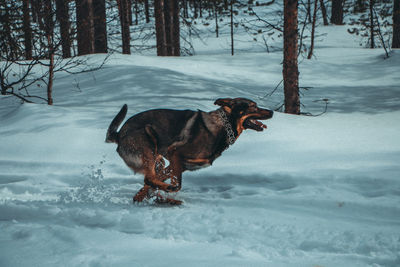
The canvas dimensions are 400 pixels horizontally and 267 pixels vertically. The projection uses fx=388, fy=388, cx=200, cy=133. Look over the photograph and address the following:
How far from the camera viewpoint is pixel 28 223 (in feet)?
11.1

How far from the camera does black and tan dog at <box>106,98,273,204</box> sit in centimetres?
369

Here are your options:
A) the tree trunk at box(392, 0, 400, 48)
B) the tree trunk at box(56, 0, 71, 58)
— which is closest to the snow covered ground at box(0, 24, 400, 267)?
the tree trunk at box(56, 0, 71, 58)

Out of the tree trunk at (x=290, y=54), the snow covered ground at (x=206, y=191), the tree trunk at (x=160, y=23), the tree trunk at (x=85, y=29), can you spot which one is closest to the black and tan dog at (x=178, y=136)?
the snow covered ground at (x=206, y=191)

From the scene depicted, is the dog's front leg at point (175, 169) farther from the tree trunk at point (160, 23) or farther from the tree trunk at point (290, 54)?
the tree trunk at point (160, 23)

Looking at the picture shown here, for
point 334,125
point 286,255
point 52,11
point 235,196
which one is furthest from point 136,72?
point 286,255

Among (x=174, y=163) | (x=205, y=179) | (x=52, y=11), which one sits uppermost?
→ (x=52, y=11)

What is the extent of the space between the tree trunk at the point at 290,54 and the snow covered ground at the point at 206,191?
66cm

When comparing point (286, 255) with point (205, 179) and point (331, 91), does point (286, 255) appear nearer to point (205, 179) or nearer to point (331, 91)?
point (205, 179)

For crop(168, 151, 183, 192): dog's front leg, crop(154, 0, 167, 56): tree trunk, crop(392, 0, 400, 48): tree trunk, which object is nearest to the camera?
crop(168, 151, 183, 192): dog's front leg

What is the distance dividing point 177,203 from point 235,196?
685 millimetres

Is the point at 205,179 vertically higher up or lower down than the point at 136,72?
lower down

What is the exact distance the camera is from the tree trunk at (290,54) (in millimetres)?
7342

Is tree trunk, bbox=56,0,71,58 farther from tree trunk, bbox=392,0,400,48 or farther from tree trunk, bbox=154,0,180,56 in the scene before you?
tree trunk, bbox=392,0,400,48

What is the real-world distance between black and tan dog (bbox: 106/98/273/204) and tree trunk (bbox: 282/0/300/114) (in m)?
4.06
